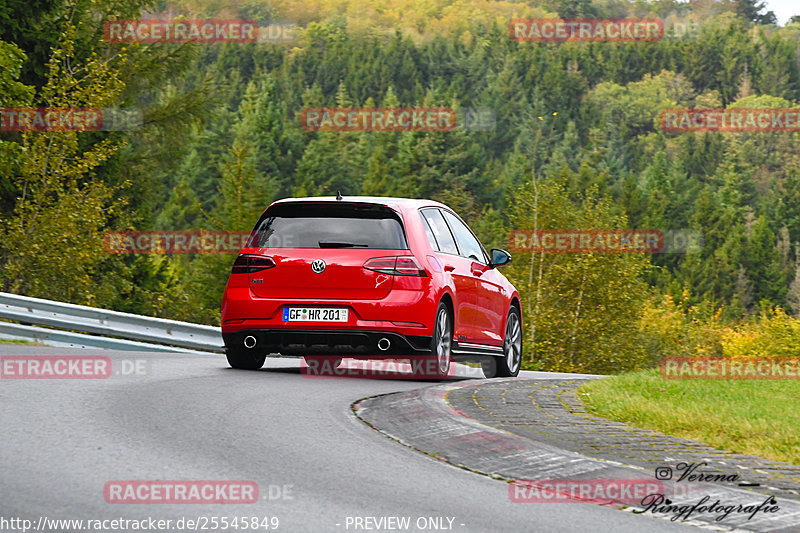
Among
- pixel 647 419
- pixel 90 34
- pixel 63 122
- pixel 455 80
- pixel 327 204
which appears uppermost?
pixel 455 80

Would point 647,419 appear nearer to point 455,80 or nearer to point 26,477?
point 26,477

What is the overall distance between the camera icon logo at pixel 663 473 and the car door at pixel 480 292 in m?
6.24

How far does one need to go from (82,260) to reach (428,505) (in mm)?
18104

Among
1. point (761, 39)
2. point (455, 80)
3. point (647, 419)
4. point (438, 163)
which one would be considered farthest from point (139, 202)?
point (761, 39)

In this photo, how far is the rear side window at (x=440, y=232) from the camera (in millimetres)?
12312

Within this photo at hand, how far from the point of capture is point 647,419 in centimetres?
857

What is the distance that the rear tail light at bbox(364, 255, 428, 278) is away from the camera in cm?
1145

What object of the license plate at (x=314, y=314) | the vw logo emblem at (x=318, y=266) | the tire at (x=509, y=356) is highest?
the vw logo emblem at (x=318, y=266)
